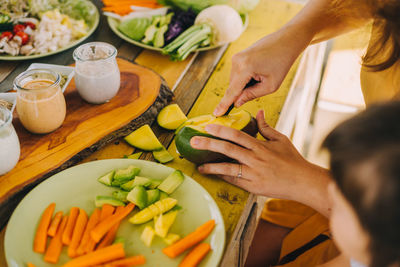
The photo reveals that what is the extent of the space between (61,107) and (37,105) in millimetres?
83

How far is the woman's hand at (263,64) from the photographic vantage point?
1.35 metres

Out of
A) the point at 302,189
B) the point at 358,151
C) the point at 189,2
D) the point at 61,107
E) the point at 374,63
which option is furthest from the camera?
the point at 189,2

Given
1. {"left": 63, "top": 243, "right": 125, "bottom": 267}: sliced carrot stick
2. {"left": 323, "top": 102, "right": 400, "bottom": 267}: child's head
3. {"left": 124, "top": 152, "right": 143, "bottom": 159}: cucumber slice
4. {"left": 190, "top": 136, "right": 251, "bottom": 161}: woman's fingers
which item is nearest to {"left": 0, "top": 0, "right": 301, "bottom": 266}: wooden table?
{"left": 124, "top": 152, "right": 143, "bottom": 159}: cucumber slice

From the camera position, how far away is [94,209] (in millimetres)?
1100

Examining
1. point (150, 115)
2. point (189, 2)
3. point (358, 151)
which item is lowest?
point (150, 115)

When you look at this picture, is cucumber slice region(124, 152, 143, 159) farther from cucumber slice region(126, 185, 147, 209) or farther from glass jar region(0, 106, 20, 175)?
glass jar region(0, 106, 20, 175)

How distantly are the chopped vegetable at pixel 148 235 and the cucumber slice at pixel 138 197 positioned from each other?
0.27 feet

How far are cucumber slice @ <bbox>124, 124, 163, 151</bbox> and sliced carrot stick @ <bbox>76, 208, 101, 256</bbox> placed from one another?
319 millimetres

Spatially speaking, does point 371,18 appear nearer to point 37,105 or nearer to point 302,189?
point 302,189

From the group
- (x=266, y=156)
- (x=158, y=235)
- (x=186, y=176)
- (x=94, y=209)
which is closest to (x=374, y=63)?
(x=266, y=156)

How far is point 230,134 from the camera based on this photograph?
1.17 meters

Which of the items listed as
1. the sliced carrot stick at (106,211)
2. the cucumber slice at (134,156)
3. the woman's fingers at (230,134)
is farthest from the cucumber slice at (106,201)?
the woman's fingers at (230,134)

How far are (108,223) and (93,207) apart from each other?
0.38 ft

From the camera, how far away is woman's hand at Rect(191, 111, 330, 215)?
115 cm
